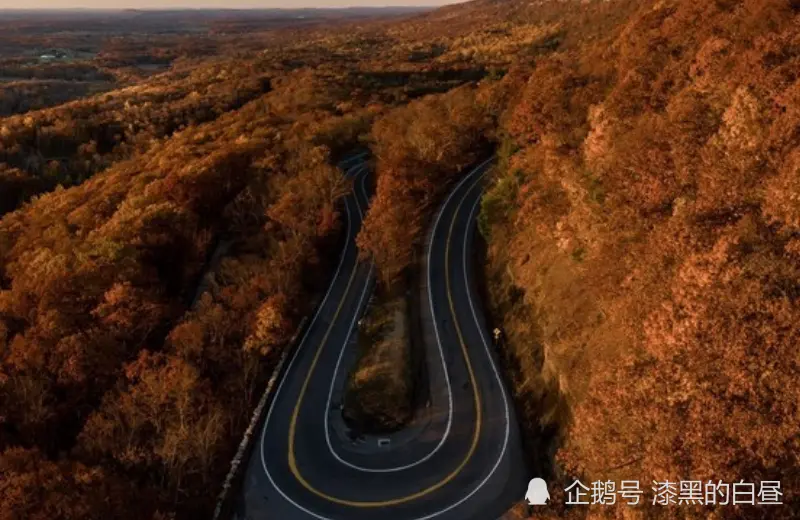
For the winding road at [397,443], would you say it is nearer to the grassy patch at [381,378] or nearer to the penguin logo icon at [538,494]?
the grassy patch at [381,378]

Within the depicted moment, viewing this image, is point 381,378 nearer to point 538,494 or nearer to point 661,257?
point 538,494

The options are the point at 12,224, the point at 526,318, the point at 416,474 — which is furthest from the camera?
the point at 12,224

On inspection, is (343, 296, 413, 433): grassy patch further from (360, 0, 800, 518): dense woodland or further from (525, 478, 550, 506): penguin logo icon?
(525, 478, 550, 506): penguin logo icon

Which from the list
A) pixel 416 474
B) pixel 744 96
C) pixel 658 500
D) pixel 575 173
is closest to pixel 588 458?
pixel 658 500

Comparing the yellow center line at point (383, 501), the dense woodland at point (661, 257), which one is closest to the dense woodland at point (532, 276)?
the dense woodland at point (661, 257)

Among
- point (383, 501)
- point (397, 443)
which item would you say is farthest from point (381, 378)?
point (383, 501)

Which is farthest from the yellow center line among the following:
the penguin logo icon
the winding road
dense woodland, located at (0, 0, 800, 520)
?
the penguin logo icon

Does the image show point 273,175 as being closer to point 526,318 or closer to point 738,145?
point 526,318
